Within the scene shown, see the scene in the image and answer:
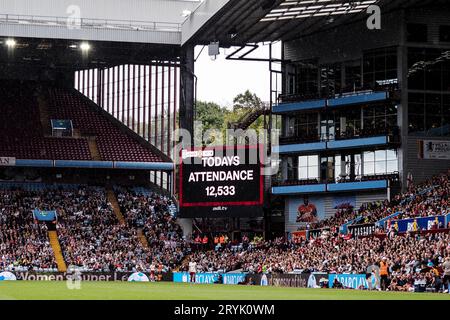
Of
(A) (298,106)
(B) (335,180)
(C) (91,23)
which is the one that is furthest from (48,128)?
(B) (335,180)

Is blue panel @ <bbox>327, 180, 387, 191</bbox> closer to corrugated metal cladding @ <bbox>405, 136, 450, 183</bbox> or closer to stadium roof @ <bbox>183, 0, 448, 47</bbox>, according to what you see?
corrugated metal cladding @ <bbox>405, 136, 450, 183</bbox>

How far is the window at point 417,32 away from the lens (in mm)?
73688

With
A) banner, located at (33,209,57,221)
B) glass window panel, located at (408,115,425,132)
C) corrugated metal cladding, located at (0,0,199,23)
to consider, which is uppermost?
corrugated metal cladding, located at (0,0,199,23)

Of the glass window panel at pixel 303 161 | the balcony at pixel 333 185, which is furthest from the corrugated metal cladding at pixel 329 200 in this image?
the glass window panel at pixel 303 161

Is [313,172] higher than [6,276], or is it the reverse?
[313,172]

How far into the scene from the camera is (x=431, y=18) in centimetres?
7400

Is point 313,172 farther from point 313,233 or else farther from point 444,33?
point 444,33

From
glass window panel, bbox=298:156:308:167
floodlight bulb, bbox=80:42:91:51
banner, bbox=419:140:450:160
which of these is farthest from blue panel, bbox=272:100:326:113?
floodlight bulb, bbox=80:42:91:51

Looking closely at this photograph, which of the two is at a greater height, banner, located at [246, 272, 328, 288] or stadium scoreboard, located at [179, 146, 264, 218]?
stadium scoreboard, located at [179, 146, 264, 218]

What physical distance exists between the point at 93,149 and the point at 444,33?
107 ft

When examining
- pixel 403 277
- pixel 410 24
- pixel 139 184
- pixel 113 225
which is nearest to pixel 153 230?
pixel 113 225

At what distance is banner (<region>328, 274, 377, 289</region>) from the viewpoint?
49.2 m

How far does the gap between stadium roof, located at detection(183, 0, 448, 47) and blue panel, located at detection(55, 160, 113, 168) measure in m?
14.6

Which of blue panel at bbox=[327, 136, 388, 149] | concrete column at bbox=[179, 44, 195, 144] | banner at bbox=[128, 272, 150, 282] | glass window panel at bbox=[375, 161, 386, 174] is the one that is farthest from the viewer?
concrete column at bbox=[179, 44, 195, 144]
